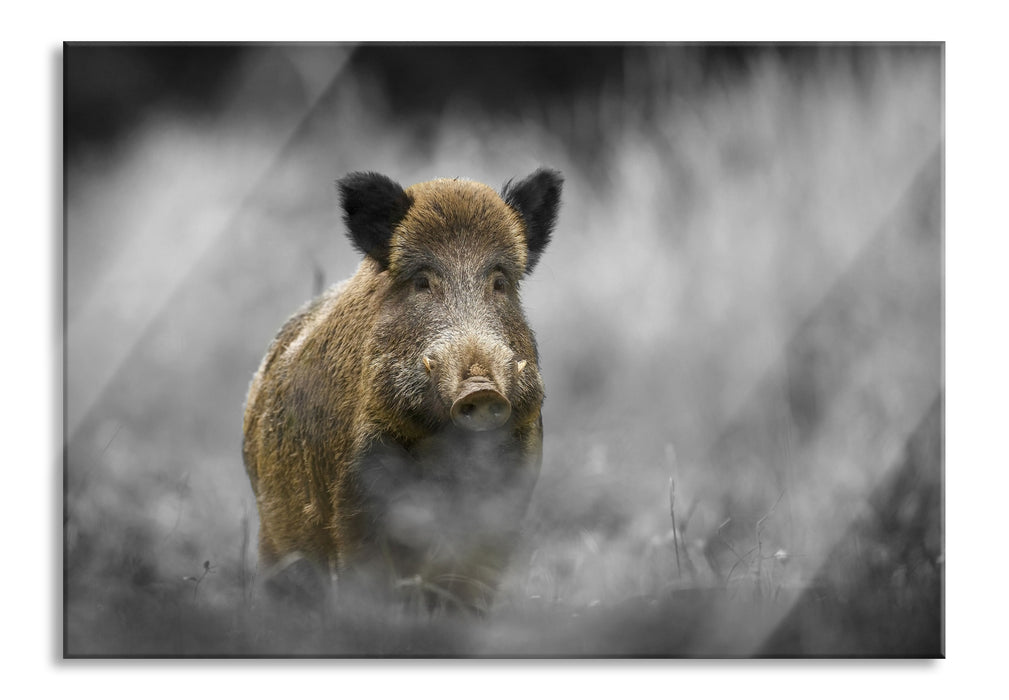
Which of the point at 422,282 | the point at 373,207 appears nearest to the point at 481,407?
the point at 422,282

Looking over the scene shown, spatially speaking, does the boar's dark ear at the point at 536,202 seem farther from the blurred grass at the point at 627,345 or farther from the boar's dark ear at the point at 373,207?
the boar's dark ear at the point at 373,207

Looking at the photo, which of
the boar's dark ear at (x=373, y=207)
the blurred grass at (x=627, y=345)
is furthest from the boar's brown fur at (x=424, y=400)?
the blurred grass at (x=627, y=345)

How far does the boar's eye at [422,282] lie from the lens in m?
4.41

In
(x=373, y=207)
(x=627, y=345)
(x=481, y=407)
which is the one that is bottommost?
(x=481, y=407)

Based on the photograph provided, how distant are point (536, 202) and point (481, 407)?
39.8 inches

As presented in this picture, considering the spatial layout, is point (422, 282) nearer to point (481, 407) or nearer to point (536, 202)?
point (536, 202)

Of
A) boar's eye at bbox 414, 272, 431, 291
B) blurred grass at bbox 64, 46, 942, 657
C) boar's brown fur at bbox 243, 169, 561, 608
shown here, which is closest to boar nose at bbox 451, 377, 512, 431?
boar's brown fur at bbox 243, 169, 561, 608

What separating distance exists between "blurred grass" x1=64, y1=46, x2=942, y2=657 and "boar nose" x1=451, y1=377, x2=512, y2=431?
73 centimetres

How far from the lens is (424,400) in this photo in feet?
14.1

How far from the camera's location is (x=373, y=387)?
14.6 ft

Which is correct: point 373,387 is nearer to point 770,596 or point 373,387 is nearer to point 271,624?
point 271,624

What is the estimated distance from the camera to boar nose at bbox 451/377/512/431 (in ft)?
12.9

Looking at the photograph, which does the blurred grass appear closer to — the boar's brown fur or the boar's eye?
the boar's brown fur

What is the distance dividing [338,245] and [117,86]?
104 centimetres
